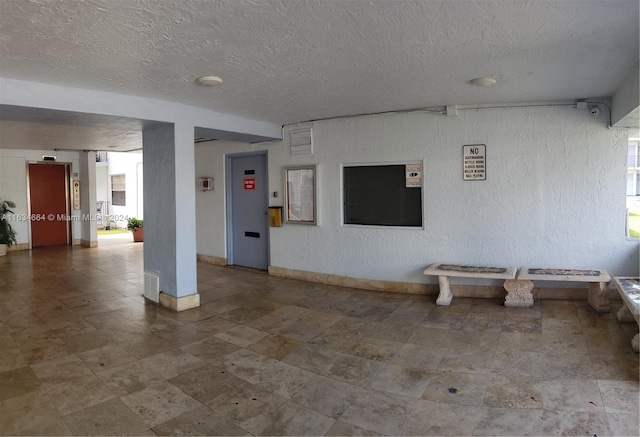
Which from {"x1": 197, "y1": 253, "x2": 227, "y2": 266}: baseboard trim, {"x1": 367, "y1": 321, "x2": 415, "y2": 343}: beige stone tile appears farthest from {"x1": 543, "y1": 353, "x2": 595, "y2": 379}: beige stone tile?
{"x1": 197, "y1": 253, "x2": 227, "y2": 266}: baseboard trim

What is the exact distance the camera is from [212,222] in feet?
25.3

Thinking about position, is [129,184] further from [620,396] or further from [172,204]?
[620,396]

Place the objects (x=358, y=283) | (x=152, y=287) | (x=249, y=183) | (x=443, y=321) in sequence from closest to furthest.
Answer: (x=443, y=321) → (x=152, y=287) → (x=358, y=283) → (x=249, y=183)

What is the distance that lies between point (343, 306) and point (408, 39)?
3182mm

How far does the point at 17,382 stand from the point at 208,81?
295 centimetres

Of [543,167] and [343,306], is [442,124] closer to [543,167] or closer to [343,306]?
[543,167]

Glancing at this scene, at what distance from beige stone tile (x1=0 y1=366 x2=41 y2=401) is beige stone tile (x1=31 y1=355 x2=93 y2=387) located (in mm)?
43

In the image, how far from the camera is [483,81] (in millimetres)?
3904

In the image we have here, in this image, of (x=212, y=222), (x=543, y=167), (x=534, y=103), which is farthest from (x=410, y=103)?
(x=212, y=222)

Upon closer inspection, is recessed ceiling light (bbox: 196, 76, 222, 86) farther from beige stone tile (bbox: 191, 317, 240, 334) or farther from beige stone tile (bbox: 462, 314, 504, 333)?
beige stone tile (bbox: 462, 314, 504, 333)

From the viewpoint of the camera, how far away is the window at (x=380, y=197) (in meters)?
5.52

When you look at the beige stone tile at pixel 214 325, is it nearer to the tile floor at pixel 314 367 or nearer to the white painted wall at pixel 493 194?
the tile floor at pixel 314 367

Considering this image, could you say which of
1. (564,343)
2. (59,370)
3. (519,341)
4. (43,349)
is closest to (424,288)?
(519,341)

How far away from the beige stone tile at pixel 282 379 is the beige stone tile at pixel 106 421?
0.84m
